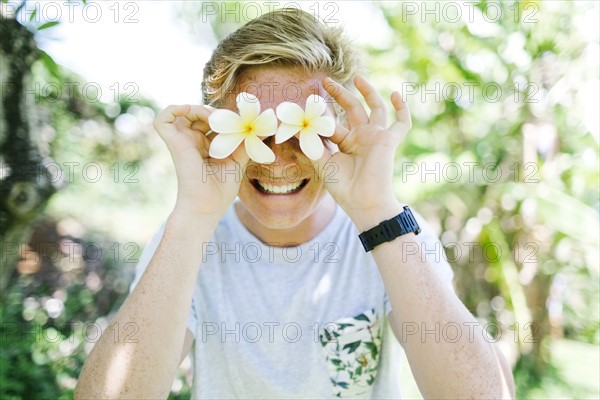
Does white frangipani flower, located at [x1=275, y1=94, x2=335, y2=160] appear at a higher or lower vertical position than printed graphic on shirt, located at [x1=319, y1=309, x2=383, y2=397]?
higher

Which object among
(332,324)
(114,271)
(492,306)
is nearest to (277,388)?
(332,324)

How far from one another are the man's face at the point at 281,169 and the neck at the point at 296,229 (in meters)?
0.14

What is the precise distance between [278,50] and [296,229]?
645 mm

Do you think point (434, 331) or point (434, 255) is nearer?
point (434, 331)

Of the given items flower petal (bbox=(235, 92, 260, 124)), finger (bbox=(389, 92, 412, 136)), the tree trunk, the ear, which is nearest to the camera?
flower petal (bbox=(235, 92, 260, 124))

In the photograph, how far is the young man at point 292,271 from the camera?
1.56 m

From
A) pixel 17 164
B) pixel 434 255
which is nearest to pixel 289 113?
pixel 434 255

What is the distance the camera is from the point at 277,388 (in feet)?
5.95

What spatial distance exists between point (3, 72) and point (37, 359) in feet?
7.30

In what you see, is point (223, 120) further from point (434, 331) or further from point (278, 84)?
point (434, 331)

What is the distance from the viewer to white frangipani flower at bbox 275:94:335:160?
161cm

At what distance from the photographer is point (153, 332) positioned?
1.56 m

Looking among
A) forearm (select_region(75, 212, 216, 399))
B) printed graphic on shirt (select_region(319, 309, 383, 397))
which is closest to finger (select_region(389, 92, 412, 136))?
printed graphic on shirt (select_region(319, 309, 383, 397))

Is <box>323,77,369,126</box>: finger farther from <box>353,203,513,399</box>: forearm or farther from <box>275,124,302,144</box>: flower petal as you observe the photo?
<box>353,203,513,399</box>: forearm
